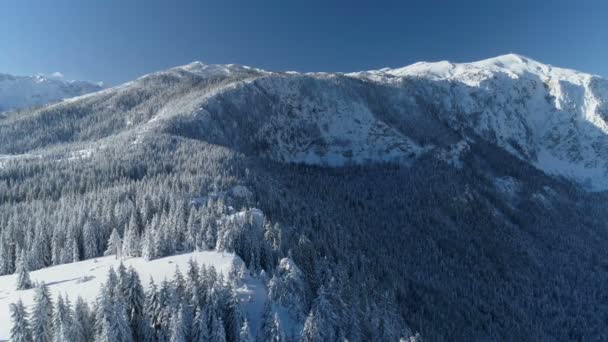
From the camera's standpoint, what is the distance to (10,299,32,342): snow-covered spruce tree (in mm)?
57344

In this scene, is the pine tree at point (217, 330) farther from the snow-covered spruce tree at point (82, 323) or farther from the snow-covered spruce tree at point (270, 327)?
the snow-covered spruce tree at point (82, 323)

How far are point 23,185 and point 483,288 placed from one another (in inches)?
6153

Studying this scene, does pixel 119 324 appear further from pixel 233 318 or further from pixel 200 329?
pixel 233 318

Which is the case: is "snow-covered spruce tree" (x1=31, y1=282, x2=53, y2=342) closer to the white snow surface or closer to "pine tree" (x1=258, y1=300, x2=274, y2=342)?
the white snow surface

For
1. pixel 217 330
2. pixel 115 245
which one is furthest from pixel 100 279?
pixel 217 330

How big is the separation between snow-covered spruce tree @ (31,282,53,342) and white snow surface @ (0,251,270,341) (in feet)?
13.7

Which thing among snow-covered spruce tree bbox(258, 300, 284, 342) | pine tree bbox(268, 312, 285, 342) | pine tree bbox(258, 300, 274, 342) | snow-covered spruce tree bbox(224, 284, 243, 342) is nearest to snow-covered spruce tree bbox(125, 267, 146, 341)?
snow-covered spruce tree bbox(224, 284, 243, 342)

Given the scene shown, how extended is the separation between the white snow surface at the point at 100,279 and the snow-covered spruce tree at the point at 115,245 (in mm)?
1988

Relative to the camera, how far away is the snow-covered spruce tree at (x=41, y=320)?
59.1m

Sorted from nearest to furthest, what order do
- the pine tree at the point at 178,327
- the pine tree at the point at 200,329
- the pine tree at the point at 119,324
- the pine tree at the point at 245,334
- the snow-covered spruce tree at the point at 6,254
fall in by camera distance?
1. the pine tree at the point at 119,324
2. the pine tree at the point at 178,327
3. the pine tree at the point at 200,329
4. the pine tree at the point at 245,334
5. the snow-covered spruce tree at the point at 6,254

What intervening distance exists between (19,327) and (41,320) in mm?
2640

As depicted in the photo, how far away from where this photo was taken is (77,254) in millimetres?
98625

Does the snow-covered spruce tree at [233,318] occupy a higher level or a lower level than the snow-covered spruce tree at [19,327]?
lower

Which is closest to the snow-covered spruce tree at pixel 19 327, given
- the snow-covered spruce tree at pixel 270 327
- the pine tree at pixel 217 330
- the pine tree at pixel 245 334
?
the pine tree at pixel 217 330
